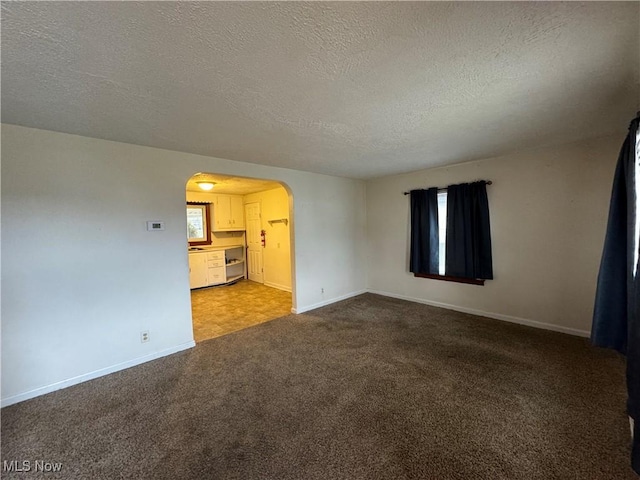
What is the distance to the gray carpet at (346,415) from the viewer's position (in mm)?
1506

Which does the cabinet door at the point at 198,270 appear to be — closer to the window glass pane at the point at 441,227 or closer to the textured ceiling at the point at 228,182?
the textured ceiling at the point at 228,182

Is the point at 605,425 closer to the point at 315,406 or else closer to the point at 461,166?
the point at 315,406

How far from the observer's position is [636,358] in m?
1.30

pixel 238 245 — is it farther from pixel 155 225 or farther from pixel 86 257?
pixel 86 257

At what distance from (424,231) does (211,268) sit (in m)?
4.86

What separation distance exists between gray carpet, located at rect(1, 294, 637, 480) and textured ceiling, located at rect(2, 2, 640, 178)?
2.31 meters

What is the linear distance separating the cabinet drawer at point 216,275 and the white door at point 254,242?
790mm

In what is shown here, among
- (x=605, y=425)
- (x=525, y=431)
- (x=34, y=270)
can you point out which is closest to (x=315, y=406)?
(x=525, y=431)

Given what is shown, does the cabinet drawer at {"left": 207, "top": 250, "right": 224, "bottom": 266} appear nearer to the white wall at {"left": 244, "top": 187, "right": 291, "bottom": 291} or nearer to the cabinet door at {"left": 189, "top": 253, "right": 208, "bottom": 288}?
the cabinet door at {"left": 189, "top": 253, "right": 208, "bottom": 288}

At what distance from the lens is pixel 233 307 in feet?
15.3

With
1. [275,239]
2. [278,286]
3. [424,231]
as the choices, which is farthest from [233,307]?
[424,231]

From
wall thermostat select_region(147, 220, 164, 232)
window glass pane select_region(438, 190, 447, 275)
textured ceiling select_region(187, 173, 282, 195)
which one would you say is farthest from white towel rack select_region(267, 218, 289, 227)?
window glass pane select_region(438, 190, 447, 275)

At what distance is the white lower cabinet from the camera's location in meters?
5.97

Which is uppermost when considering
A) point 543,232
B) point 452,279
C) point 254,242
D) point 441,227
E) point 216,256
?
point 441,227
